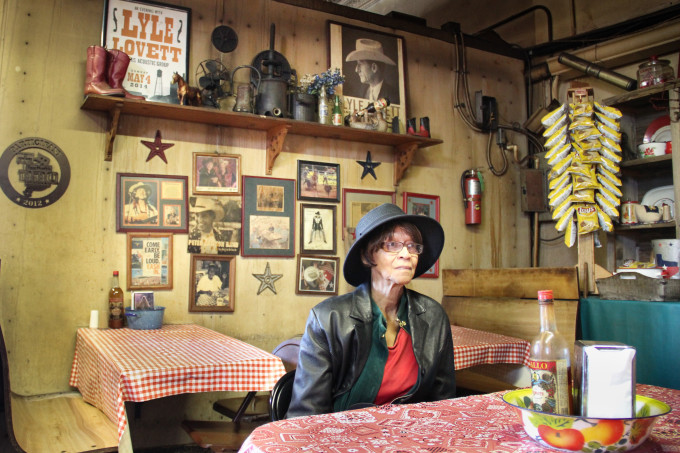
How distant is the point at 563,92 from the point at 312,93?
2773 millimetres

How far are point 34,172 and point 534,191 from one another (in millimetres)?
4367

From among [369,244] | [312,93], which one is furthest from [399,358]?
[312,93]

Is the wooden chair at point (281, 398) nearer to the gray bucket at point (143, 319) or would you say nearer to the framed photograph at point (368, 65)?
the gray bucket at point (143, 319)

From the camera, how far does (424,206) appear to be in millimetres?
5160

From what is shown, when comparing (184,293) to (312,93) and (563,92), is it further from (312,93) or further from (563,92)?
(563,92)

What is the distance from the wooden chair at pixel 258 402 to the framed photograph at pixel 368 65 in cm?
208

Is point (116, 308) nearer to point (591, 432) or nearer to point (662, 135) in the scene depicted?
point (591, 432)

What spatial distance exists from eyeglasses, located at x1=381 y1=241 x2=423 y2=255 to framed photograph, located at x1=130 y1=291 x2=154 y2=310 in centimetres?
214

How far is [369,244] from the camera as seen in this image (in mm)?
2354

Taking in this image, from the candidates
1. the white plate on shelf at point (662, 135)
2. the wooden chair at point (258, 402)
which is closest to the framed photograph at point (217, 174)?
the wooden chair at point (258, 402)

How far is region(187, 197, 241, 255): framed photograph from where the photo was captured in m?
4.12

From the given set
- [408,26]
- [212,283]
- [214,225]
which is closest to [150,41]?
[214,225]

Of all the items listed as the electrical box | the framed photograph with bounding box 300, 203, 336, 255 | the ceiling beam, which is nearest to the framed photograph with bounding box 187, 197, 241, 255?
the framed photograph with bounding box 300, 203, 336, 255

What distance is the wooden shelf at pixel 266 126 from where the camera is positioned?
147 inches
